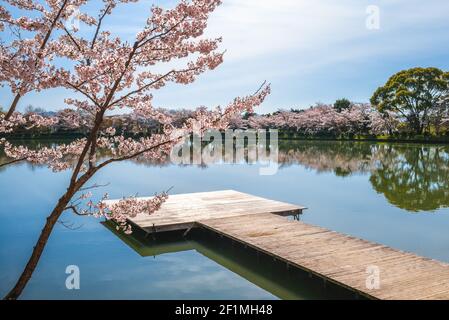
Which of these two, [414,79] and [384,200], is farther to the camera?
[414,79]

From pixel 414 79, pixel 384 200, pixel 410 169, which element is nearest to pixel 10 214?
pixel 384 200

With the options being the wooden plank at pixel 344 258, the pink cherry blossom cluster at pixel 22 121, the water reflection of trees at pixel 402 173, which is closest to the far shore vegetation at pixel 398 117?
the water reflection of trees at pixel 402 173

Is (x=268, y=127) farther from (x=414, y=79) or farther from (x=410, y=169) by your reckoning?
(x=410, y=169)

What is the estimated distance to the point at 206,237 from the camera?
12.6 meters

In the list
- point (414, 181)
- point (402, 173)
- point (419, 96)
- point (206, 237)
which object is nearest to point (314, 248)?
point (206, 237)

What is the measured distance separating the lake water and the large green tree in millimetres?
34474

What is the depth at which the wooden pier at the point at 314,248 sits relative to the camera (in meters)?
6.96

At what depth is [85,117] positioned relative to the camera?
5.94 meters

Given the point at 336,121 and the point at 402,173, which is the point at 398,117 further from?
the point at 402,173

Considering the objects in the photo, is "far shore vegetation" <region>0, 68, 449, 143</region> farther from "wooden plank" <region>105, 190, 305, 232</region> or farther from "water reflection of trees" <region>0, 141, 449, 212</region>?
"wooden plank" <region>105, 190, 305, 232</region>

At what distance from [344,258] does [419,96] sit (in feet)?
186
